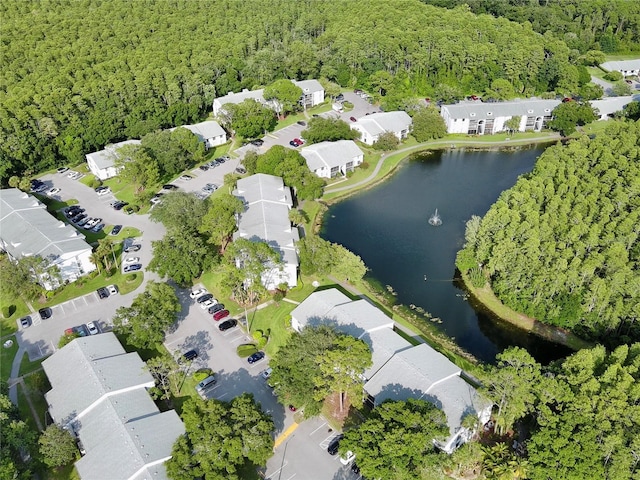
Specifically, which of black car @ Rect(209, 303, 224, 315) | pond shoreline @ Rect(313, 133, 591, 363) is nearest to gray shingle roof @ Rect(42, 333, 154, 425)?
black car @ Rect(209, 303, 224, 315)

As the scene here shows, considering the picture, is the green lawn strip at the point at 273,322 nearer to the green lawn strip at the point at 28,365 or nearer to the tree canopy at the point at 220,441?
the tree canopy at the point at 220,441

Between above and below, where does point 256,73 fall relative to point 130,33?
below

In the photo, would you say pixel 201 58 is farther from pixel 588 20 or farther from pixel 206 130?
pixel 588 20

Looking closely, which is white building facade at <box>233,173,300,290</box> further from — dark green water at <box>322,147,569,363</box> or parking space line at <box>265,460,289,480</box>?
parking space line at <box>265,460,289,480</box>

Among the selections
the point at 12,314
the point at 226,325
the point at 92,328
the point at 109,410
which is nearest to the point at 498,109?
the point at 226,325

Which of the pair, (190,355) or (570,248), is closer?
(190,355)

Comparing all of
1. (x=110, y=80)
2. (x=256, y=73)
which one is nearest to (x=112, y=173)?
(x=110, y=80)

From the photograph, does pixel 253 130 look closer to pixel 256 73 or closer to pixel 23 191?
pixel 256 73
